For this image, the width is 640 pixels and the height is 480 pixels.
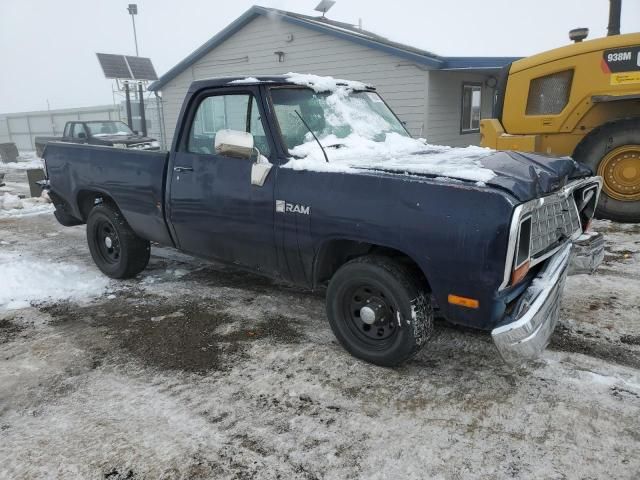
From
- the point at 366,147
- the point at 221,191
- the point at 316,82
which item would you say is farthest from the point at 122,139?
the point at 366,147

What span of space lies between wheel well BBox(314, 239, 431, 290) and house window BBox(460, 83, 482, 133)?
38.4ft

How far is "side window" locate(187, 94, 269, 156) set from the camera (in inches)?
155

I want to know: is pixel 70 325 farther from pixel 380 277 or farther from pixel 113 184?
pixel 380 277

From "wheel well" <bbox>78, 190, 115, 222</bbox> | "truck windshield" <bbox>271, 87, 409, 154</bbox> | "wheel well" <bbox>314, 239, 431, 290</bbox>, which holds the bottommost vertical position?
"wheel well" <bbox>314, 239, 431, 290</bbox>

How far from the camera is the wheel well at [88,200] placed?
5406mm

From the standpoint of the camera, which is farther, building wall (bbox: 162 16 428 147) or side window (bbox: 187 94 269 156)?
building wall (bbox: 162 16 428 147)

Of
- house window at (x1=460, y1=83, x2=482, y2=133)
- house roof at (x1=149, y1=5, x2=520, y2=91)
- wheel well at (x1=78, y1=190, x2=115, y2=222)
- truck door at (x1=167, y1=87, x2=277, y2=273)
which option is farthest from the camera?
house window at (x1=460, y1=83, x2=482, y2=133)

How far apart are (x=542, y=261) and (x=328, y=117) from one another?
6.62ft

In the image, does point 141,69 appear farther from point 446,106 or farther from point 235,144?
point 235,144

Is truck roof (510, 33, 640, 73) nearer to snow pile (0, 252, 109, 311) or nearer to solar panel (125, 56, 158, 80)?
snow pile (0, 252, 109, 311)

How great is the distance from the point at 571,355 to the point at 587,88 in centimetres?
490

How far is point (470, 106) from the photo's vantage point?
577 inches

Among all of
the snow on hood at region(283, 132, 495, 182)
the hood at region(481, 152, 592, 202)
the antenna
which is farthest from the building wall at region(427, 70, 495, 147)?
the hood at region(481, 152, 592, 202)

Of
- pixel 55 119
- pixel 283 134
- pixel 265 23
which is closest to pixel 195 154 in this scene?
pixel 283 134
